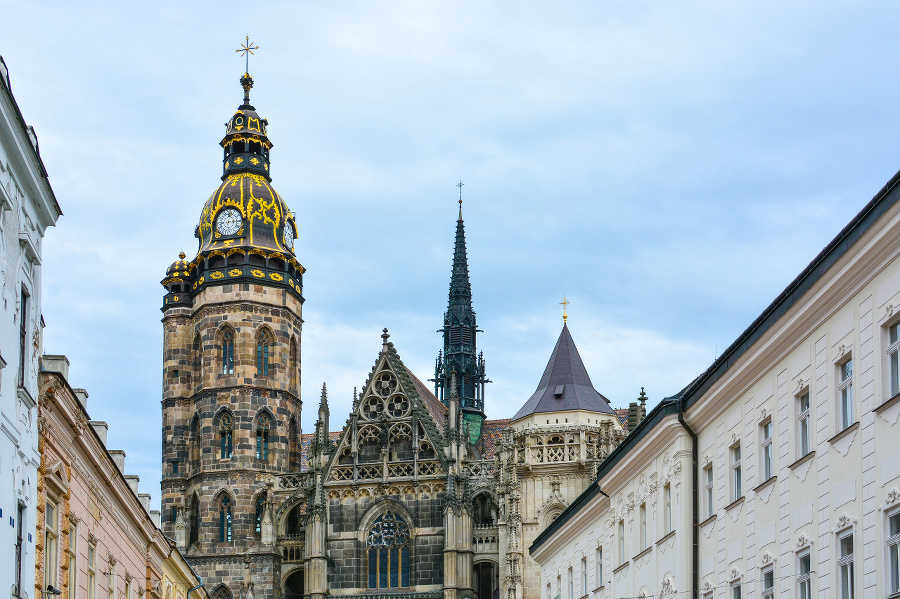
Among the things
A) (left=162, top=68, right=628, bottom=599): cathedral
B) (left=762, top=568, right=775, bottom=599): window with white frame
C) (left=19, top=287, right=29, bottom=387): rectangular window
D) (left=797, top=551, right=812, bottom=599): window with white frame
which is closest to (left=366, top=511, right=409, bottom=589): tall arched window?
(left=162, top=68, right=628, bottom=599): cathedral

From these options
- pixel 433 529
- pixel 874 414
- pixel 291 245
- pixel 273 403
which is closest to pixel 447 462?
pixel 433 529

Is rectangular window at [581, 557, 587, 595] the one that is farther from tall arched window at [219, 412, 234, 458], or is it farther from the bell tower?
tall arched window at [219, 412, 234, 458]

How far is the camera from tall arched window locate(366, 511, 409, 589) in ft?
262

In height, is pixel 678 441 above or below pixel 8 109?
below

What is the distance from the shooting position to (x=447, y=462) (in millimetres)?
80375

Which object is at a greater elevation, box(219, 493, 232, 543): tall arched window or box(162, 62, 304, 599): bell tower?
box(162, 62, 304, 599): bell tower

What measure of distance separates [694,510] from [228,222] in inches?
2248

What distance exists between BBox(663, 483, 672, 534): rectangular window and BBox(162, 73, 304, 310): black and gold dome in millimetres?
52351

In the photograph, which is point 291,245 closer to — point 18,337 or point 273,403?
point 273,403

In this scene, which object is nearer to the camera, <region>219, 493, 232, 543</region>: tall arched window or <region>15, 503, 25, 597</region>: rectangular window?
<region>15, 503, 25, 597</region>: rectangular window

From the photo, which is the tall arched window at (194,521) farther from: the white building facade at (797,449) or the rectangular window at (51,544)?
the rectangular window at (51,544)

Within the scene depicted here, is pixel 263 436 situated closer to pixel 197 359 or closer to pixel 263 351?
pixel 263 351

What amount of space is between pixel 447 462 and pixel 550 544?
2683 centimetres

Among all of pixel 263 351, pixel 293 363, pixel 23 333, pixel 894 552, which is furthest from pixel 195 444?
pixel 894 552
